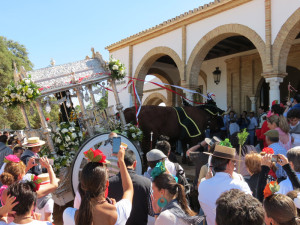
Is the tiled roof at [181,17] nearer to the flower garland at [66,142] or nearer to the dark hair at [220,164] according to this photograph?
the flower garland at [66,142]

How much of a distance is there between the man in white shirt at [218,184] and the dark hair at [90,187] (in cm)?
91

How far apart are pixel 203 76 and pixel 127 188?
13.7 m

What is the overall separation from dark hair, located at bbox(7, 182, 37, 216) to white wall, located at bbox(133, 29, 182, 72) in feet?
33.1

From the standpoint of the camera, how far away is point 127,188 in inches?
89.8

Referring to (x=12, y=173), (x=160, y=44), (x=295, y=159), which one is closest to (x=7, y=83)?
(x=160, y=44)

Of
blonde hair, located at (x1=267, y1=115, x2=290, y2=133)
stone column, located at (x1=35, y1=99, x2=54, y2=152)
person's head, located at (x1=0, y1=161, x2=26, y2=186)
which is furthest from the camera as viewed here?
stone column, located at (x1=35, y1=99, x2=54, y2=152)

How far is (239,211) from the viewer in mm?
1436

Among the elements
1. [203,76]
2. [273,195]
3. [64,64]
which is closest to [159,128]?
[64,64]

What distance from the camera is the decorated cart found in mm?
4738

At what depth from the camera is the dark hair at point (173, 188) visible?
6.73 feet

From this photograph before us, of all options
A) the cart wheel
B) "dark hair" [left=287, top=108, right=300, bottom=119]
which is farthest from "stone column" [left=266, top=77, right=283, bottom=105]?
the cart wheel

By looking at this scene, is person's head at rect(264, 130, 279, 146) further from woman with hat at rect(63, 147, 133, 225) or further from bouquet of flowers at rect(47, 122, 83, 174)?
bouquet of flowers at rect(47, 122, 83, 174)

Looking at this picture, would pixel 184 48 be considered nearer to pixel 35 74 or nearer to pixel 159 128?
pixel 159 128

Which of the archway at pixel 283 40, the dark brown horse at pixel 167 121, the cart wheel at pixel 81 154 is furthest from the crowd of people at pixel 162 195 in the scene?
the archway at pixel 283 40
